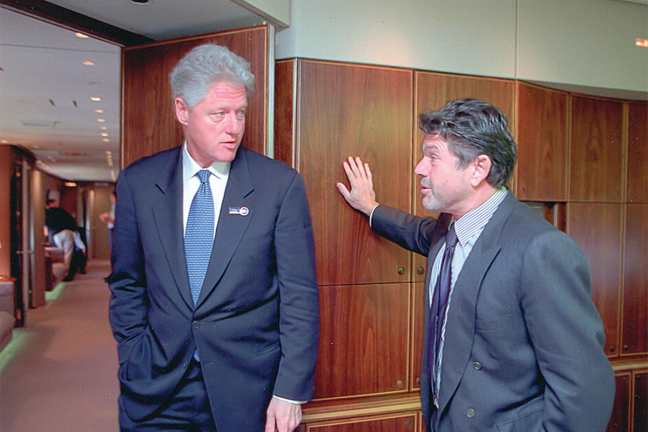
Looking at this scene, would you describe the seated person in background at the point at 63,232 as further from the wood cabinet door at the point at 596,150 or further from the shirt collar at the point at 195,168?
the wood cabinet door at the point at 596,150

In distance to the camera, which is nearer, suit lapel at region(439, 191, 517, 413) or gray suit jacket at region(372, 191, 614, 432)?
gray suit jacket at region(372, 191, 614, 432)

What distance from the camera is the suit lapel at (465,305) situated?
150cm

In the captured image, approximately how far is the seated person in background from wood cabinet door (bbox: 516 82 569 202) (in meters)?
10.4

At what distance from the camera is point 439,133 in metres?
1.74

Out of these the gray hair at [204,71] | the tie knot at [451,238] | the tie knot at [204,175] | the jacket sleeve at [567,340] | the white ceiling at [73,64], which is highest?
the white ceiling at [73,64]

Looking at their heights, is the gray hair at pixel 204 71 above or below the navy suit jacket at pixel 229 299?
above

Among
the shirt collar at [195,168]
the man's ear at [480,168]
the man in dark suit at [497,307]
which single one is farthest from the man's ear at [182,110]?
the man's ear at [480,168]

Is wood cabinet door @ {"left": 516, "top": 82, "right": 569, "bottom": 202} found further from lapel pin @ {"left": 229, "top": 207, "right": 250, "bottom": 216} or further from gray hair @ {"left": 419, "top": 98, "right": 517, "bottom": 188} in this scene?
lapel pin @ {"left": 229, "top": 207, "right": 250, "bottom": 216}

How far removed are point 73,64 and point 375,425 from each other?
3.87 meters

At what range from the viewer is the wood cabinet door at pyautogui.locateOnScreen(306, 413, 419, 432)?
2.56 meters

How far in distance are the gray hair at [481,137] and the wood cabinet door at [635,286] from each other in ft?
8.65

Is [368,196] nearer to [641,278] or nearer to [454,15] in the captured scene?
[454,15]

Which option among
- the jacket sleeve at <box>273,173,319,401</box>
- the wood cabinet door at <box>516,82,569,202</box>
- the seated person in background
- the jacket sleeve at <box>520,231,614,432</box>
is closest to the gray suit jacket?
the jacket sleeve at <box>520,231,614,432</box>

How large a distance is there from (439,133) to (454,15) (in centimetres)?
140
